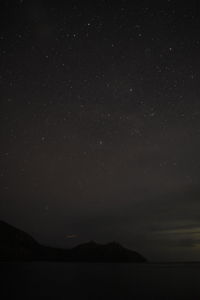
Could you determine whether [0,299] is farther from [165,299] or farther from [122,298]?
[165,299]

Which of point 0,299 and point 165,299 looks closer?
point 0,299

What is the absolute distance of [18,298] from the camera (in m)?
36.3

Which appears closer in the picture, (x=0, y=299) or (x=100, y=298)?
(x=0, y=299)

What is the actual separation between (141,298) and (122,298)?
103 inches

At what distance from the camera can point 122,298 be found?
3947 centimetres

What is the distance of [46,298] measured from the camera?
120 ft

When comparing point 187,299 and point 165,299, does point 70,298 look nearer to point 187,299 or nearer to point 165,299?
point 165,299

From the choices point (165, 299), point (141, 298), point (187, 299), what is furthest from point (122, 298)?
point (187, 299)

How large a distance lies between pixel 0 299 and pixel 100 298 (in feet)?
43.0

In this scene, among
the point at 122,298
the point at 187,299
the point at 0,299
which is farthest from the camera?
the point at 122,298

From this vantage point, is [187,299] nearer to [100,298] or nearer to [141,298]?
[141,298]

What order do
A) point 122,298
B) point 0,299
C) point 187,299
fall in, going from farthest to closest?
point 122,298 → point 187,299 → point 0,299

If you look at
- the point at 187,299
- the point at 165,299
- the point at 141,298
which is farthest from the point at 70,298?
the point at 187,299

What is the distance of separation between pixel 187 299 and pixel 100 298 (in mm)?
11486
